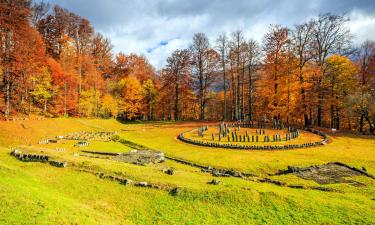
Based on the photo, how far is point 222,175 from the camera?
18406 millimetres

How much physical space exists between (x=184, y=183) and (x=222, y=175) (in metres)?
4.04

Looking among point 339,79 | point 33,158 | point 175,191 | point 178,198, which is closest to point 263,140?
point 175,191

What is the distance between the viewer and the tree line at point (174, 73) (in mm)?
37875

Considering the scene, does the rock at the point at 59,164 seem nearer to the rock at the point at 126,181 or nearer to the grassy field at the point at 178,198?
the grassy field at the point at 178,198

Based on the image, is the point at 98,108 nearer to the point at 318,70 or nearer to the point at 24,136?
the point at 24,136

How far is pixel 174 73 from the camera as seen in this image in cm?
5966

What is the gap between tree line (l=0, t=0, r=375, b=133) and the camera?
3788 cm

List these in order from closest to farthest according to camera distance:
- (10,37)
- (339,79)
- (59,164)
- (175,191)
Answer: (175,191) → (59,164) → (10,37) → (339,79)

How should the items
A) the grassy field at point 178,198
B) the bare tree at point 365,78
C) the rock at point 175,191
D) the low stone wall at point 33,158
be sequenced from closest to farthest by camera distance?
the grassy field at point 178,198, the rock at point 175,191, the low stone wall at point 33,158, the bare tree at point 365,78

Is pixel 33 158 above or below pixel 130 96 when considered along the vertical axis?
below

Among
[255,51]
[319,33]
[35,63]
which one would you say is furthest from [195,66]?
[35,63]

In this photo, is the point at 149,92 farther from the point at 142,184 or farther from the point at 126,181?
the point at 142,184

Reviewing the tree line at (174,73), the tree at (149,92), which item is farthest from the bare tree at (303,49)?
the tree at (149,92)

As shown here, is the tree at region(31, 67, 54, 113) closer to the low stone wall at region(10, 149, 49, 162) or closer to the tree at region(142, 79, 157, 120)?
the tree at region(142, 79, 157, 120)
